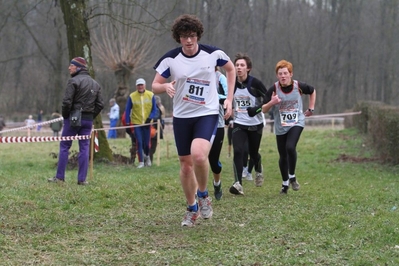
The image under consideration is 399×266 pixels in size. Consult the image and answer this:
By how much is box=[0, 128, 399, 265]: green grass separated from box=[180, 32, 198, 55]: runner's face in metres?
1.76

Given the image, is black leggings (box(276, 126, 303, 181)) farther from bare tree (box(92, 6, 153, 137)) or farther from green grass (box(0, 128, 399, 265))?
bare tree (box(92, 6, 153, 137))

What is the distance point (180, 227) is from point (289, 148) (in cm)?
287

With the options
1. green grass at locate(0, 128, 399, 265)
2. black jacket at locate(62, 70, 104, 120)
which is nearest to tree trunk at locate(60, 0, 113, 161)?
green grass at locate(0, 128, 399, 265)

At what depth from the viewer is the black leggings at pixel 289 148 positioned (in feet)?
29.7

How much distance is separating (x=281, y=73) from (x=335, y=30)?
50677mm

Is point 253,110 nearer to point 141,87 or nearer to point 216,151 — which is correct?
point 216,151

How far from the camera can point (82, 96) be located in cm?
987

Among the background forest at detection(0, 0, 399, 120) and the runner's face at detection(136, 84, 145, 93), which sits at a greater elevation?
the background forest at detection(0, 0, 399, 120)

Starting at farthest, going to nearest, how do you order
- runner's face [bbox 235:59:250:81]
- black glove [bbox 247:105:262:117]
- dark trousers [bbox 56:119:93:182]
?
dark trousers [bbox 56:119:93:182]
runner's face [bbox 235:59:250:81]
black glove [bbox 247:105:262:117]

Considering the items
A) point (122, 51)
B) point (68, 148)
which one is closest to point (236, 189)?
point (68, 148)

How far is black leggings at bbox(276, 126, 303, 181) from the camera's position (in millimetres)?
9039

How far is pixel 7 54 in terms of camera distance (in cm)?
4922

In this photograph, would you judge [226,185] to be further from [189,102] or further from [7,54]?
[7,54]

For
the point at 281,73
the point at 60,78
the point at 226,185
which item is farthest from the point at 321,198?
the point at 60,78
